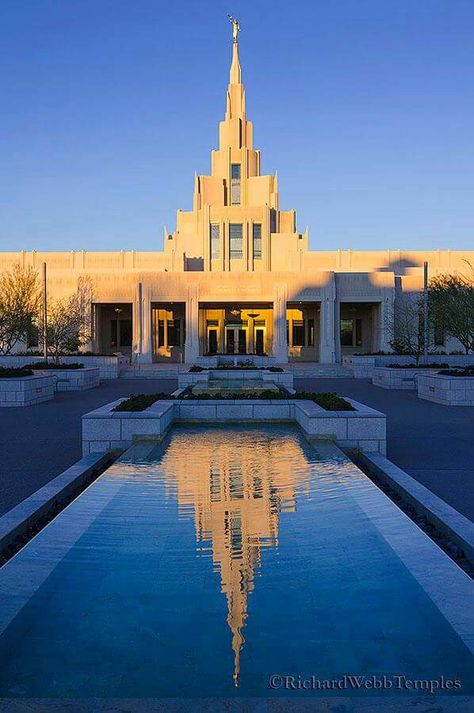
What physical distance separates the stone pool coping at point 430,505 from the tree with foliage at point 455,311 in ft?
49.8

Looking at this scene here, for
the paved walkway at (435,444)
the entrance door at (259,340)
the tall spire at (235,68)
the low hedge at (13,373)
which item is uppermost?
the tall spire at (235,68)

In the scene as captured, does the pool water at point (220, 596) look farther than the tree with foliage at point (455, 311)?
No

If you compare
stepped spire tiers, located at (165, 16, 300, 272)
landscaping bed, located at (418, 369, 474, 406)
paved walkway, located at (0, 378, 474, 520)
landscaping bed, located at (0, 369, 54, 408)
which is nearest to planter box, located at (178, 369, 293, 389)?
paved walkway, located at (0, 378, 474, 520)

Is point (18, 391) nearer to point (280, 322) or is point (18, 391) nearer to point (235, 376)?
point (235, 376)

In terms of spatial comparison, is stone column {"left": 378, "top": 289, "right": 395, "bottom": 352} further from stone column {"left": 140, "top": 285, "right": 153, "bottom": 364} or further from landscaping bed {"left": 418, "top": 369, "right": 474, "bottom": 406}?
landscaping bed {"left": 418, "top": 369, "right": 474, "bottom": 406}

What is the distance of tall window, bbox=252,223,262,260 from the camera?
46.3 m

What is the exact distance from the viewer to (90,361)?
31391 millimetres

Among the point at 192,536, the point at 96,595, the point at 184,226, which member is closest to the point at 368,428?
the point at 192,536

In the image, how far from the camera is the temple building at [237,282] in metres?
39.4

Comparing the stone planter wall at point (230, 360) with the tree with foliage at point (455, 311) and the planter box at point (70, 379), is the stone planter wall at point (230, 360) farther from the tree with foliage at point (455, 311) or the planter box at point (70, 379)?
the tree with foliage at point (455, 311)

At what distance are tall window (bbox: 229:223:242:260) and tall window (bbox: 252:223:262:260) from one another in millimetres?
1117

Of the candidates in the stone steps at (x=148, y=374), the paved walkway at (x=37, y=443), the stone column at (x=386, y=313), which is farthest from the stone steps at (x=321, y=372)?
the paved walkway at (x=37, y=443)

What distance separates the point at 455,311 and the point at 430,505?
19159 millimetres

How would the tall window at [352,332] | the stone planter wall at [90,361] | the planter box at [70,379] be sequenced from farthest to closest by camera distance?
the tall window at [352,332], the stone planter wall at [90,361], the planter box at [70,379]
